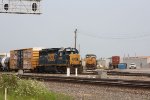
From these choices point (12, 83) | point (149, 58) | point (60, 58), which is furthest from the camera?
point (149, 58)

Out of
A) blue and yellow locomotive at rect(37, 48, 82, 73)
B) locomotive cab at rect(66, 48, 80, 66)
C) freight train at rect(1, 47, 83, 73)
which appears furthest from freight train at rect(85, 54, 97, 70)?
locomotive cab at rect(66, 48, 80, 66)

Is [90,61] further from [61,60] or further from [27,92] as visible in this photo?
[27,92]

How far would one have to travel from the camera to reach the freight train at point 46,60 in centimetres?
4575

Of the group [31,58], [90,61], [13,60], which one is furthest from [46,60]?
[90,61]

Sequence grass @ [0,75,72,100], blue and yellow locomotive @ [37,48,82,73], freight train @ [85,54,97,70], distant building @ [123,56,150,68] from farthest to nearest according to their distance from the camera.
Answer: distant building @ [123,56,150,68] < freight train @ [85,54,97,70] < blue and yellow locomotive @ [37,48,82,73] < grass @ [0,75,72,100]

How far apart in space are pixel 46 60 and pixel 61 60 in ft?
9.65

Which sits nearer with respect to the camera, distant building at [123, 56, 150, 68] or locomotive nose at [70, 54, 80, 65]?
locomotive nose at [70, 54, 80, 65]

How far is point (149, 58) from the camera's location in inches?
4284

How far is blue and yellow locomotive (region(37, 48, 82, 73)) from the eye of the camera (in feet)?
149

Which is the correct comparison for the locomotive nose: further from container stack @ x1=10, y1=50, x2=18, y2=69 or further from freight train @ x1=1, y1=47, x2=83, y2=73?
container stack @ x1=10, y1=50, x2=18, y2=69

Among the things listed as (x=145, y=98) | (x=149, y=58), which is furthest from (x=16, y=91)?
(x=149, y=58)

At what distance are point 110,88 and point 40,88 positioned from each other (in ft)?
18.2

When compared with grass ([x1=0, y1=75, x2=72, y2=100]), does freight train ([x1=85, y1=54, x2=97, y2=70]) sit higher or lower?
higher

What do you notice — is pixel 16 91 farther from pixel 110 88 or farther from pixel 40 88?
pixel 110 88
